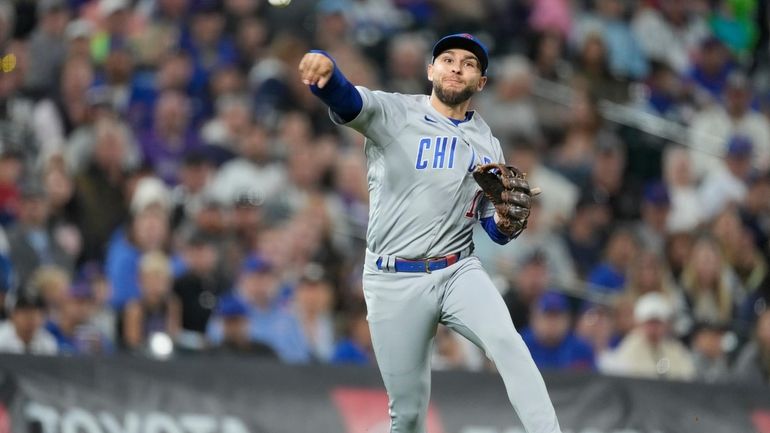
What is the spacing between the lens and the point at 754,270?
11.5 m

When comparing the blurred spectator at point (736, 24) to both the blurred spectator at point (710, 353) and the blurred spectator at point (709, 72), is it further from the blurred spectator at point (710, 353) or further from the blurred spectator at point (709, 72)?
the blurred spectator at point (710, 353)

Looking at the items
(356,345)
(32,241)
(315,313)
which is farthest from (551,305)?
(32,241)

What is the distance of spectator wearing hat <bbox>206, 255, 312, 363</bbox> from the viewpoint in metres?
9.16

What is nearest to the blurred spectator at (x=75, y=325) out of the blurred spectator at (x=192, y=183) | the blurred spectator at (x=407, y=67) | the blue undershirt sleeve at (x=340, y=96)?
the blurred spectator at (x=192, y=183)

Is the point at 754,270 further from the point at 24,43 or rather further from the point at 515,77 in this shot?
the point at 24,43

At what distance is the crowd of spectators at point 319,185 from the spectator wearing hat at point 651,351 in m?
0.02

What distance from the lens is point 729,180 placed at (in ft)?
42.3

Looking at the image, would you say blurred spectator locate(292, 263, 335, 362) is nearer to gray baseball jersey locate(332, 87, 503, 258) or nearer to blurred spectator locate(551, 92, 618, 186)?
blurred spectator locate(551, 92, 618, 186)

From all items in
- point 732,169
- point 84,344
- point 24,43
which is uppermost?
point 24,43

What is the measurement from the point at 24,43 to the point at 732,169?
261 inches

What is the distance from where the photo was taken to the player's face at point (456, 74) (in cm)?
575

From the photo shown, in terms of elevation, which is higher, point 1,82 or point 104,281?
point 1,82

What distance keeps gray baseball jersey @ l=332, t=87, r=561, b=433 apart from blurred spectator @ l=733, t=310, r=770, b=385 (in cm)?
449

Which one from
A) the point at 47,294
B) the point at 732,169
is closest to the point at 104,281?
the point at 47,294
